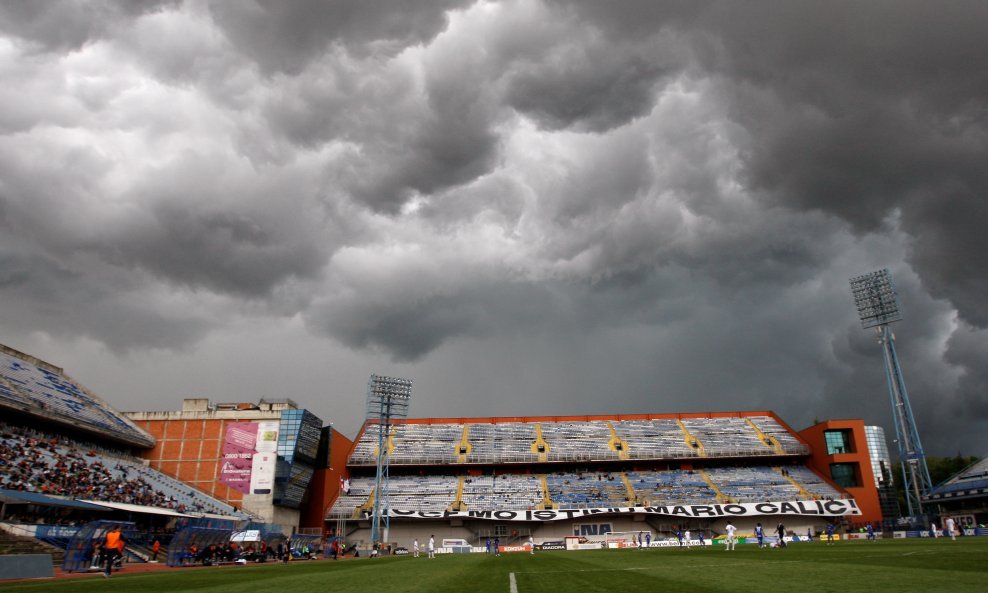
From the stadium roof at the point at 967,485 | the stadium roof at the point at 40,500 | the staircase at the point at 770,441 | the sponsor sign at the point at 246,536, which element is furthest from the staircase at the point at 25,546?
the stadium roof at the point at 967,485

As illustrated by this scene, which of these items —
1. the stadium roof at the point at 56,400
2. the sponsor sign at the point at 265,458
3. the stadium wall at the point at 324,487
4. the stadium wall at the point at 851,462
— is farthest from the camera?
the stadium wall at the point at 324,487

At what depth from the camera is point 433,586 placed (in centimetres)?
1480

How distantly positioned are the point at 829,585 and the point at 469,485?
59.7 metres

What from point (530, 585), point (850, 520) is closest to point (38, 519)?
point (530, 585)

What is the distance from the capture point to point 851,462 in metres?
66.6

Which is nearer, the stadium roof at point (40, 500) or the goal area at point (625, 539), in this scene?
the stadium roof at point (40, 500)

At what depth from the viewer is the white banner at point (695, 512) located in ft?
198

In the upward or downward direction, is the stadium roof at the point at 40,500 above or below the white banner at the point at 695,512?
above

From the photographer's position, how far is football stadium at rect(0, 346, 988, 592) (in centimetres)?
3981

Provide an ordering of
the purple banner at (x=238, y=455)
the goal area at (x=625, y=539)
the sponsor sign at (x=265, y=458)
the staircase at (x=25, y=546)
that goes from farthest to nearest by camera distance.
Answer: the purple banner at (x=238, y=455) → the sponsor sign at (x=265, y=458) → the goal area at (x=625, y=539) → the staircase at (x=25, y=546)

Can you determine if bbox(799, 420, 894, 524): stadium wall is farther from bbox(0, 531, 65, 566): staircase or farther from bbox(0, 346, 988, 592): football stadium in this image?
bbox(0, 531, 65, 566): staircase

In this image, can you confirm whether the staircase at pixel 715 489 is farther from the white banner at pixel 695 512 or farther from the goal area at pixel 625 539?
the goal area at pixel 625 539

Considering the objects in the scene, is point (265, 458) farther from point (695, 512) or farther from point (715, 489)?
point (715, 489)

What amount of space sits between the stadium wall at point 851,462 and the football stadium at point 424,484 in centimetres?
16
